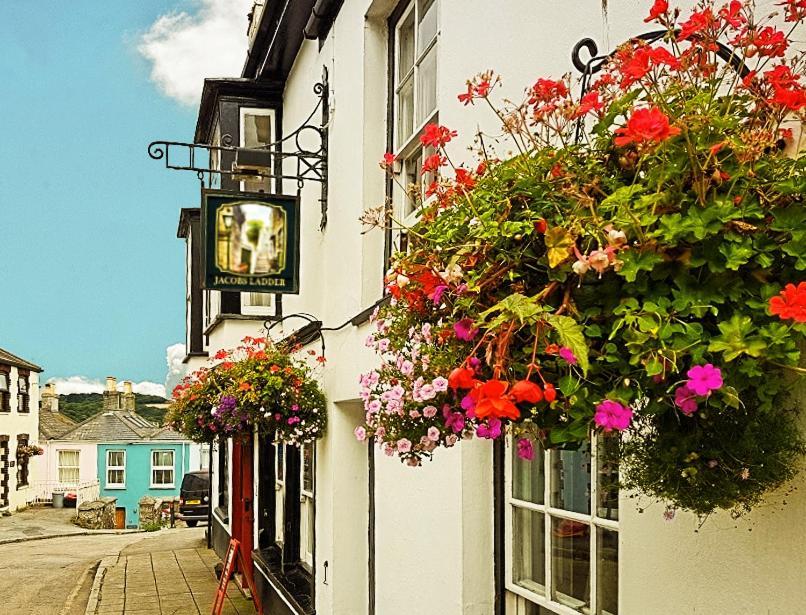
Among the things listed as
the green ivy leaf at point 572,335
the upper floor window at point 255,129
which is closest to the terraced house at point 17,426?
the upper floor window at point 255,129

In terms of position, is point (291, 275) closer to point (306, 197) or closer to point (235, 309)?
point (306, 197)

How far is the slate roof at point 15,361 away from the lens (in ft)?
118

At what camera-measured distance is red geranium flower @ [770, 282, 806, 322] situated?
6.04ft

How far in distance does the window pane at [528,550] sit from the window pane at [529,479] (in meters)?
0.06

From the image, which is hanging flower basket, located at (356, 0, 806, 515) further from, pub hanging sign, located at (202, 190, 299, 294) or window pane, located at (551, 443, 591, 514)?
pub hanging sign, located at (202, 190, 299, 294)

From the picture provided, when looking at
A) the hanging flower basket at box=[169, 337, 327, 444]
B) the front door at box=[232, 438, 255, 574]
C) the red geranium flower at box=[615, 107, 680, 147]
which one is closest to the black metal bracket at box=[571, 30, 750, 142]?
the red geranium flower at box=[615, 107, 680, 147]

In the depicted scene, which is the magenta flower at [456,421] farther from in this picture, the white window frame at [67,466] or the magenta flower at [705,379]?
the white window frame at [67,466]

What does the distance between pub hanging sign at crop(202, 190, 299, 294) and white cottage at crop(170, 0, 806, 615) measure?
0.98ft

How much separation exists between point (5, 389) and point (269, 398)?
3080cm

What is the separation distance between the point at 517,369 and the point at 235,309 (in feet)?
35.0

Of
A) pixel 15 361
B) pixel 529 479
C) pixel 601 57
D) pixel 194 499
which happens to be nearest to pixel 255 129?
pixel 529 479

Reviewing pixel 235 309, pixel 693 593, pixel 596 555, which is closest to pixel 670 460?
pixel 693 593

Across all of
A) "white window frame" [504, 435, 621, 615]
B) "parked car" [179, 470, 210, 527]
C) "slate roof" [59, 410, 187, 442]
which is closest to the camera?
"white window frame" [504, 435, 621, 615]

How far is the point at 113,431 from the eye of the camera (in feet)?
150
